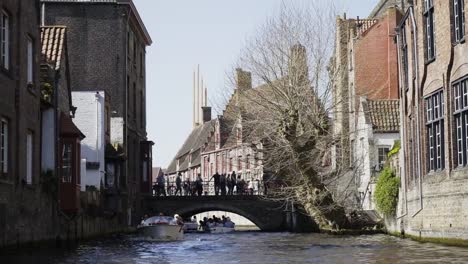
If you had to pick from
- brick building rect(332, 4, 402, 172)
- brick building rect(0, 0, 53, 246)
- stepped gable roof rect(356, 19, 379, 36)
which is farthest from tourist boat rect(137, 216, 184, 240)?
stepped gable roof rect(356, 19, 379, 36)

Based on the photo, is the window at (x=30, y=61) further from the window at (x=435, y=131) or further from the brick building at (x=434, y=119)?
the window at (x=435, y=131)

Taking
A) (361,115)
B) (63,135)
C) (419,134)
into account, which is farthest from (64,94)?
(361,115)

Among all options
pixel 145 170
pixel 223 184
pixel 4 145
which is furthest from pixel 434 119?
pixel 145 170

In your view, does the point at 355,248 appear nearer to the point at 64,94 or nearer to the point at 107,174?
the point at 64,94

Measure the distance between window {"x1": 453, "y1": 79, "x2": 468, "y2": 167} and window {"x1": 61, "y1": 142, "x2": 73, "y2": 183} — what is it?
1299cm

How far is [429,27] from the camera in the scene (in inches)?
1147

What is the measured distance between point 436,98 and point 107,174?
785 inches

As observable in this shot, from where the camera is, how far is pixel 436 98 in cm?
2864

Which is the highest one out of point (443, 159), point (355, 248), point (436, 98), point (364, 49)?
point (364, 49)

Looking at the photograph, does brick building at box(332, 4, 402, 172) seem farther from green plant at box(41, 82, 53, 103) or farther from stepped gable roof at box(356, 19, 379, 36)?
green plant at box(41, 82, 53, 103)

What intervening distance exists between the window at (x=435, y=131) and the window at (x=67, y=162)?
1201 cm

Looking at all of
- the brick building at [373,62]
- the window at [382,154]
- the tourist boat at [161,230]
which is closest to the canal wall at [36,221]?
the tourist boat at [161,230]

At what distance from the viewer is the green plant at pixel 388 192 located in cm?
3641

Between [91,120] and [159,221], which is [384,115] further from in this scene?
[91,120]
